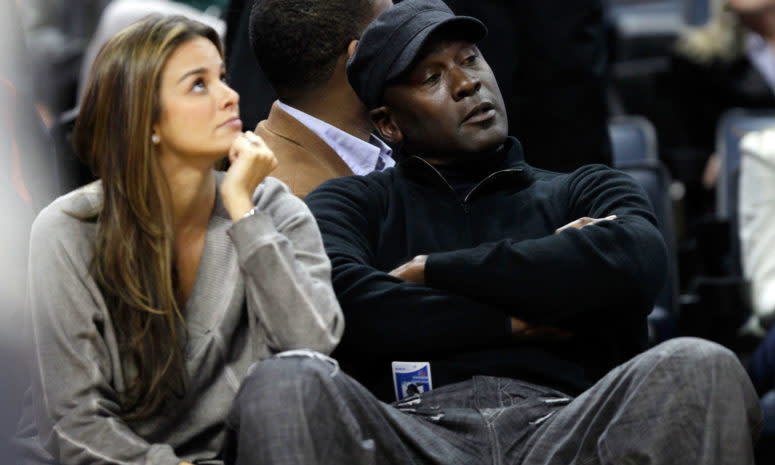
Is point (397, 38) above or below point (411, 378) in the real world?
above

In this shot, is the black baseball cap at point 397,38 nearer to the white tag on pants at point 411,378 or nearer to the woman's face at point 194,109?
the woman's face at point 194,109

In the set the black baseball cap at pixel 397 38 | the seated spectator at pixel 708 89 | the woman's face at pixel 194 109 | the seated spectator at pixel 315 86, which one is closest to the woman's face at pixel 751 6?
the seated spectator at pixel 708 89

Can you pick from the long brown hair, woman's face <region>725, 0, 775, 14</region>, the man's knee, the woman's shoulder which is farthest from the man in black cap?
woman's face <region>725, 0, 775, 14</region>

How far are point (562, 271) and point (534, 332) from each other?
142 mm

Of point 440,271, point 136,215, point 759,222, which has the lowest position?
point 759,222

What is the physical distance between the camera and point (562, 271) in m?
2.55

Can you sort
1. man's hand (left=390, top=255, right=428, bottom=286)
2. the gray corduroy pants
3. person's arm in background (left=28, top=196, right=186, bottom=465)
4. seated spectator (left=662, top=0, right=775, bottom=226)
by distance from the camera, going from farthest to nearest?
seated spectator (left=662, top=0, right=775, bottom=226)
man's hand (left=390, top=255, right=428, bottom=286)
person's arm in background (left=28, top=196, right=186, bottom=465)
the gray corduroy pants

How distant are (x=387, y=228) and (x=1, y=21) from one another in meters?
0.94

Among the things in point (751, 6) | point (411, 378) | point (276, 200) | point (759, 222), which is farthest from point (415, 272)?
point (751, 6)

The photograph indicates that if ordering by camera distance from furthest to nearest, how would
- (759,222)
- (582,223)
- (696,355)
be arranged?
(759,222)
(582,223)
(696,355)

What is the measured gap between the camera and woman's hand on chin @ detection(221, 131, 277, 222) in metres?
2.44

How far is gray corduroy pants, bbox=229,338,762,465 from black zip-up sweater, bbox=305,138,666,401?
0.19m

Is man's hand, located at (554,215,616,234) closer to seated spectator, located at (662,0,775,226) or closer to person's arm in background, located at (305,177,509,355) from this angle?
person's arm in background, located at (305,177,509,355)

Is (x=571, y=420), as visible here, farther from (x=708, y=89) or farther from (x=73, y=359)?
(x=708, y=89)
